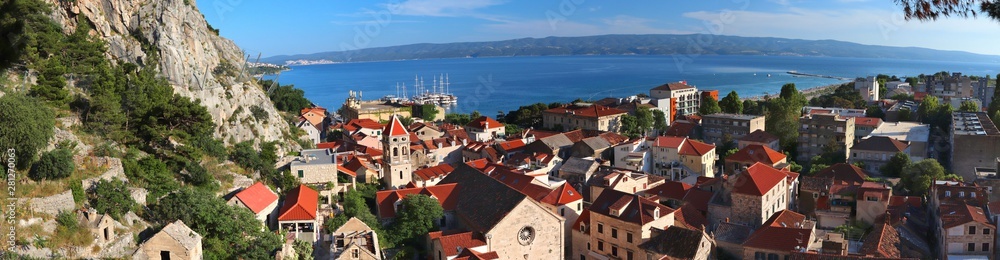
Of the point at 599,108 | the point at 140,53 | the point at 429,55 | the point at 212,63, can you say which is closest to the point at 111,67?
the point at 140,53

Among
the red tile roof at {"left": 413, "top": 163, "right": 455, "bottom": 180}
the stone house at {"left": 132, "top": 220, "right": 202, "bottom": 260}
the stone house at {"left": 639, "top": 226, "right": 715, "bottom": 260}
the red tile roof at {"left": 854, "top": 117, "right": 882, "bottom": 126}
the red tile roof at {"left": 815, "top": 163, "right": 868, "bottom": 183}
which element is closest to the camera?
the stone house at {"left": 132, "top": 220, "right": 202, "bottom": 260}

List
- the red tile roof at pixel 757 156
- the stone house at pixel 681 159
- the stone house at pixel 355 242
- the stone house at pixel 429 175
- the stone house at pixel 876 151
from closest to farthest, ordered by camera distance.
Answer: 1. the stone house at pixel 355 242
2. the stone house at pixel 429 175
3. the red tile roof at pixel 757 156
4. the stone house at pixel 681 159
5. the stone house at pixel 876 151

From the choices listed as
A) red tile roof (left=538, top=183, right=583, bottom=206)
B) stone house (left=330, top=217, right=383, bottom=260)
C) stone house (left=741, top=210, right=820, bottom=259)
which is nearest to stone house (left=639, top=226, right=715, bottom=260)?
stone house (left=741, top=210, right=820, bottom=259)

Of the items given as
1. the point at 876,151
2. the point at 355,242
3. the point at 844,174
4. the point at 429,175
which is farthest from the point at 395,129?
the point at 876,151

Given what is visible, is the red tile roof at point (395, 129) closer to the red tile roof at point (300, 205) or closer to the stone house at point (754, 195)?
the red tile roof at point (300, 205)

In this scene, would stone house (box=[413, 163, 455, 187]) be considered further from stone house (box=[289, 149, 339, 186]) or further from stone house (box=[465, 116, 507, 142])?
stone house (box=[465, 116, 507, 142])

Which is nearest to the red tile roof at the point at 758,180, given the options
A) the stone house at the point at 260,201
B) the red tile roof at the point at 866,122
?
the stone house at the point at 260,201
